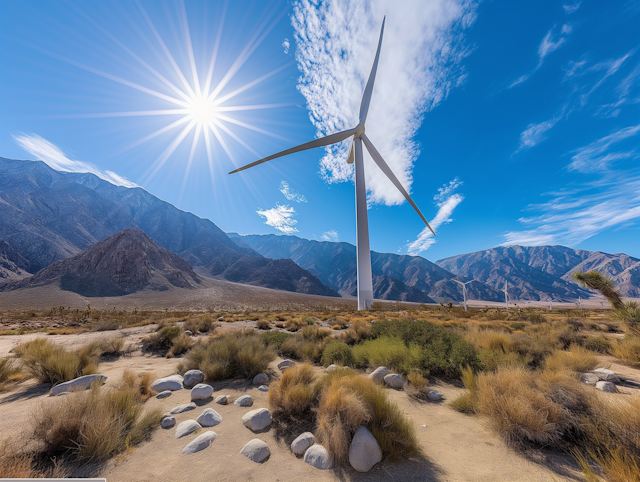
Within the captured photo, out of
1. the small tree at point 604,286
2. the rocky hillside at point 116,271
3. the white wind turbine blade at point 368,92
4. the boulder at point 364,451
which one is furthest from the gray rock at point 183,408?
the rocky hillside at point 116,271

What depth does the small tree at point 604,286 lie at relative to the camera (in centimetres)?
1240

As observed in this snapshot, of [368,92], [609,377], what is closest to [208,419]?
→ [609,377]

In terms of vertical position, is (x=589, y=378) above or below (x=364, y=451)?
above

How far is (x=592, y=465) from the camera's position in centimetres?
335

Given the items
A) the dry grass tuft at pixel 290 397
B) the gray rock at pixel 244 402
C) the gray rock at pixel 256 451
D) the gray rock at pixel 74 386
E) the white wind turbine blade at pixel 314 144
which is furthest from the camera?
the white wind turbine blade at pixel 314 144

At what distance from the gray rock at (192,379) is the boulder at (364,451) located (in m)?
5.16

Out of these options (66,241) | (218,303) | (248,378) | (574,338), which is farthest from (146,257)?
(574,338)

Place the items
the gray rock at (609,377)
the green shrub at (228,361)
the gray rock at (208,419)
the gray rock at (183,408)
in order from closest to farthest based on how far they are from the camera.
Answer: the gray rock at (208,419)
the gray rock at (183,408)
the gray rock at (609,377)
the green shrub at (228,361)

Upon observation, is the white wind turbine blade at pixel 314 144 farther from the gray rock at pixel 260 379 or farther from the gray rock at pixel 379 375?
the gray rock at pixel 379 375

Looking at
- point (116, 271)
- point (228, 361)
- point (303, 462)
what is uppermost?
point (116, 271)

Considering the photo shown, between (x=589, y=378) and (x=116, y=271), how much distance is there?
400ft

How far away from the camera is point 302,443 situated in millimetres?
3756

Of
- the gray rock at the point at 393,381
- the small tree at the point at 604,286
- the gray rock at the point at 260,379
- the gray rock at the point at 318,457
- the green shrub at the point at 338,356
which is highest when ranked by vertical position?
the small tree at the point at 604,286

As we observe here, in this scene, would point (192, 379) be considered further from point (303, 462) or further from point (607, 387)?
point (607, 387)
